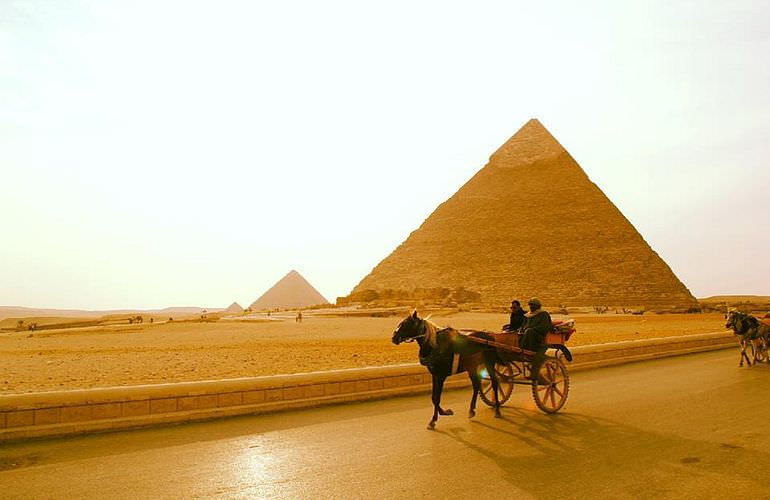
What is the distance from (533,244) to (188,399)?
92.9 metres

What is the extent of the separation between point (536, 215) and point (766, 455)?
9969 cm

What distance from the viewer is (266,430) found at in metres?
5.36

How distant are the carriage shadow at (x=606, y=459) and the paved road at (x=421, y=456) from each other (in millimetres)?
12

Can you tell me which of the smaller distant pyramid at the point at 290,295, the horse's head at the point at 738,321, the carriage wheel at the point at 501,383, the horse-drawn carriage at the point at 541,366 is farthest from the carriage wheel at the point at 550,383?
the smaller distant pyramid at the point at 290,295

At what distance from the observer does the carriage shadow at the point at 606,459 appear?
367cm

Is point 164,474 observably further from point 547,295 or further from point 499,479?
point 547,295

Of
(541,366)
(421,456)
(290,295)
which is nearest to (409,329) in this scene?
(421,456)

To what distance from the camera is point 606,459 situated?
432 centimetres

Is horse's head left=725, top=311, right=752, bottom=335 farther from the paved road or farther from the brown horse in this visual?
the brown horse

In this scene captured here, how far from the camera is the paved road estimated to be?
366cm

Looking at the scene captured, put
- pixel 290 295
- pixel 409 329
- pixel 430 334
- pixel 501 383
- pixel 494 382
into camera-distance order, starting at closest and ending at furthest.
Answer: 1. pixel 409 329
2. pixel 430 334
3. pixel 494 382
4. pixel 501 383
5. pixel 290 295

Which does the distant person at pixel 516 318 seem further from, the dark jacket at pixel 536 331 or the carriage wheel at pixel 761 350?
the carriage wheel at pixel 761 350

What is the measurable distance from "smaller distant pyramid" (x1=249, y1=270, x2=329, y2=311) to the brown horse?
110 meters

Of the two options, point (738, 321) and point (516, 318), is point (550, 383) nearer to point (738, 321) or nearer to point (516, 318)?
point (516, 318)
